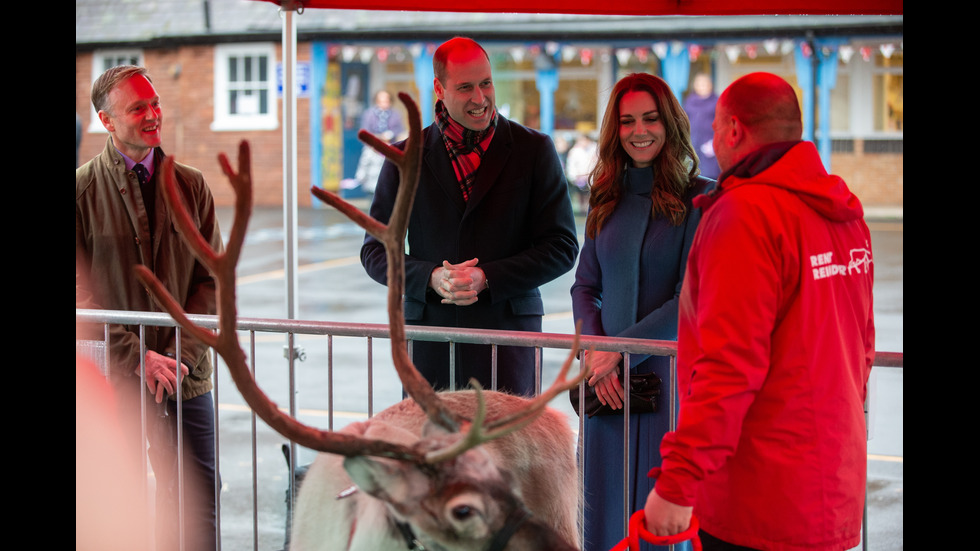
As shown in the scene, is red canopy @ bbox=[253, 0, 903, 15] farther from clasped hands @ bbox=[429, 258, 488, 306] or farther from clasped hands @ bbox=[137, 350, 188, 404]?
clasped hands @ bbox=[137, 350, 188, 404]

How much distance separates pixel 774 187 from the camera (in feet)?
6.72

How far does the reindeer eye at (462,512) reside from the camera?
1937 millimetres

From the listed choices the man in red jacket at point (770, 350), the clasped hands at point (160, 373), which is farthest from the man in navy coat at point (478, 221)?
the man in red jacket at point (770, 350)

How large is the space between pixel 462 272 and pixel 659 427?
0.84m

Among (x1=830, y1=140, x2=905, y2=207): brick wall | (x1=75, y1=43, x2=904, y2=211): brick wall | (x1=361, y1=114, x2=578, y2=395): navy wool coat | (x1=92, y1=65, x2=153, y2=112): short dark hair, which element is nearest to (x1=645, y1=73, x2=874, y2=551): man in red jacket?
(x1=361, y1=114, x2=578, y2=395): navy wool coat

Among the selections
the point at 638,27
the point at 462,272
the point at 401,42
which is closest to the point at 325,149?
the point at 401,42

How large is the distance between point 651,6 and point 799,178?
2122 mm

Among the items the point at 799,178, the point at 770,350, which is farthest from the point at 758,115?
the point at 770,350

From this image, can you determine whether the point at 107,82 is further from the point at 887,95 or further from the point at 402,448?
the point at 887,95

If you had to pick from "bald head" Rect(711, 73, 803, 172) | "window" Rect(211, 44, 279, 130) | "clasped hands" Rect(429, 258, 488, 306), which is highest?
"window" Rect(211, 44, 279, 130)

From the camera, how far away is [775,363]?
206 cm

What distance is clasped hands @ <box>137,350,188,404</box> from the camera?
11.0 feet

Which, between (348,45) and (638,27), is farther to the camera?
(348,45)
